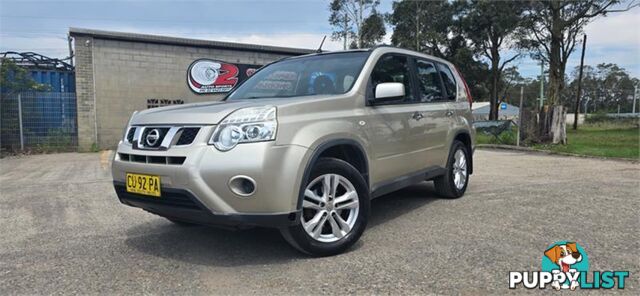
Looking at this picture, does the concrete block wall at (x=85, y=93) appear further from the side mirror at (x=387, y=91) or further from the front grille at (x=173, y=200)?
the side mirror at (x=387, y=91)

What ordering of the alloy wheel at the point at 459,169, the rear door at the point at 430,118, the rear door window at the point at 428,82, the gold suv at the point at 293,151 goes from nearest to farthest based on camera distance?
the gold suv at the point at 293,151 → the rear door at the point at 430,118 → the rear door window at the point at 428,82 → the alloy wheel at the point at 459,169

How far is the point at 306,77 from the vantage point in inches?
171

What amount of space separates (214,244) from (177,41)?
12.9 metres

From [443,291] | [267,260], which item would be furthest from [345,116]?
[443,291]

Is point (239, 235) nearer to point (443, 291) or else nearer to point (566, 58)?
point (443, 291)

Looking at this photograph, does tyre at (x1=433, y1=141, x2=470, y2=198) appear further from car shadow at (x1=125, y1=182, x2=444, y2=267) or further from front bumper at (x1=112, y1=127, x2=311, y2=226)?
front bumper at (x1=112, y1=127, x2=311, y2=226)

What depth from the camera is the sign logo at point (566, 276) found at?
2891mm

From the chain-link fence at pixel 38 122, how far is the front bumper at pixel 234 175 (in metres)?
12.3

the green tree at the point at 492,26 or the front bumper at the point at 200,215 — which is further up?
the green tree at the point at 492,26

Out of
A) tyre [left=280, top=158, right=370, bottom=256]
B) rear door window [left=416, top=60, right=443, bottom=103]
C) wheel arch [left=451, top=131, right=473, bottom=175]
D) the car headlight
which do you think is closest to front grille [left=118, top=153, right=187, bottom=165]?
the car headlight

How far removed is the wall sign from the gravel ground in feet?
33.2

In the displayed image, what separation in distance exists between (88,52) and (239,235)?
41.0 feet

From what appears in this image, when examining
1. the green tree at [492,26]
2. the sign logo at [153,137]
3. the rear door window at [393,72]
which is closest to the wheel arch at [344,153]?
the rear door window at [393,72]

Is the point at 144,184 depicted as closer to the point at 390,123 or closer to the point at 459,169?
the point at 390,123
